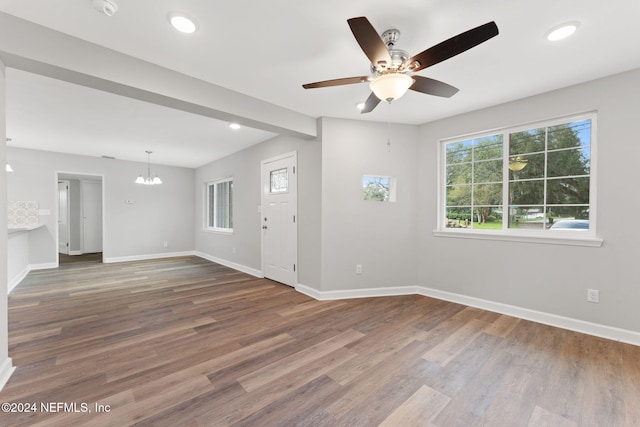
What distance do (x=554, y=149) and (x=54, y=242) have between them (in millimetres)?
8749

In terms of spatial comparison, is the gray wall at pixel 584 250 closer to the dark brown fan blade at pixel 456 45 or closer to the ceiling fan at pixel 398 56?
the ceiling fan at pixel 398 56

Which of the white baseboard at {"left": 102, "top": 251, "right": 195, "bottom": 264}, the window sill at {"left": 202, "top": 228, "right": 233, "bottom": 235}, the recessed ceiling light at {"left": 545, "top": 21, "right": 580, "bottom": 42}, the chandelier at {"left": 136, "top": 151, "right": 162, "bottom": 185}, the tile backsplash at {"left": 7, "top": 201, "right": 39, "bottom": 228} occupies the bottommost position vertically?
the white baseboard at {"left": 102, "top": 251, "right": 195, "bottom": 264}

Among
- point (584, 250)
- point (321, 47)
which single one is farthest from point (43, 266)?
point (584, 250)

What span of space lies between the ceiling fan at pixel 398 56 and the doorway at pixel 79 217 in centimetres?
885

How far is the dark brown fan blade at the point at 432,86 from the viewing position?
1916mm

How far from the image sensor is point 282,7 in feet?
5.52

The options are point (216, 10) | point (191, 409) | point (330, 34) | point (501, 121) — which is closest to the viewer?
point (191, 409)

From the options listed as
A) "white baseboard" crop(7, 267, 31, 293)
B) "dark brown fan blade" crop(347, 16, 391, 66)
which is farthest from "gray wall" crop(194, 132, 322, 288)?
"white baseboard" crop(7, 267, 31, 293)

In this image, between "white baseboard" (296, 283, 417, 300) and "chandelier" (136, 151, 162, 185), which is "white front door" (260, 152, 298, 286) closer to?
"white baseboard" (296, 283, 417, 300)

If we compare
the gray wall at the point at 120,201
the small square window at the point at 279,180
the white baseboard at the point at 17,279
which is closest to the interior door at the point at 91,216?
the gray wall at the point at 120,201

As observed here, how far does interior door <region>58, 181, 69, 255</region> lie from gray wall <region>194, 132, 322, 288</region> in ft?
12.2

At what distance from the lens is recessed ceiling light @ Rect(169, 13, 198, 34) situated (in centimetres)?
174

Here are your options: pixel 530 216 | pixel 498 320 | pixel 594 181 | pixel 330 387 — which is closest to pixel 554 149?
pixel 594 181

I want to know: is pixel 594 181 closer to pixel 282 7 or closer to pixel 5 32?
pixel 282 7
